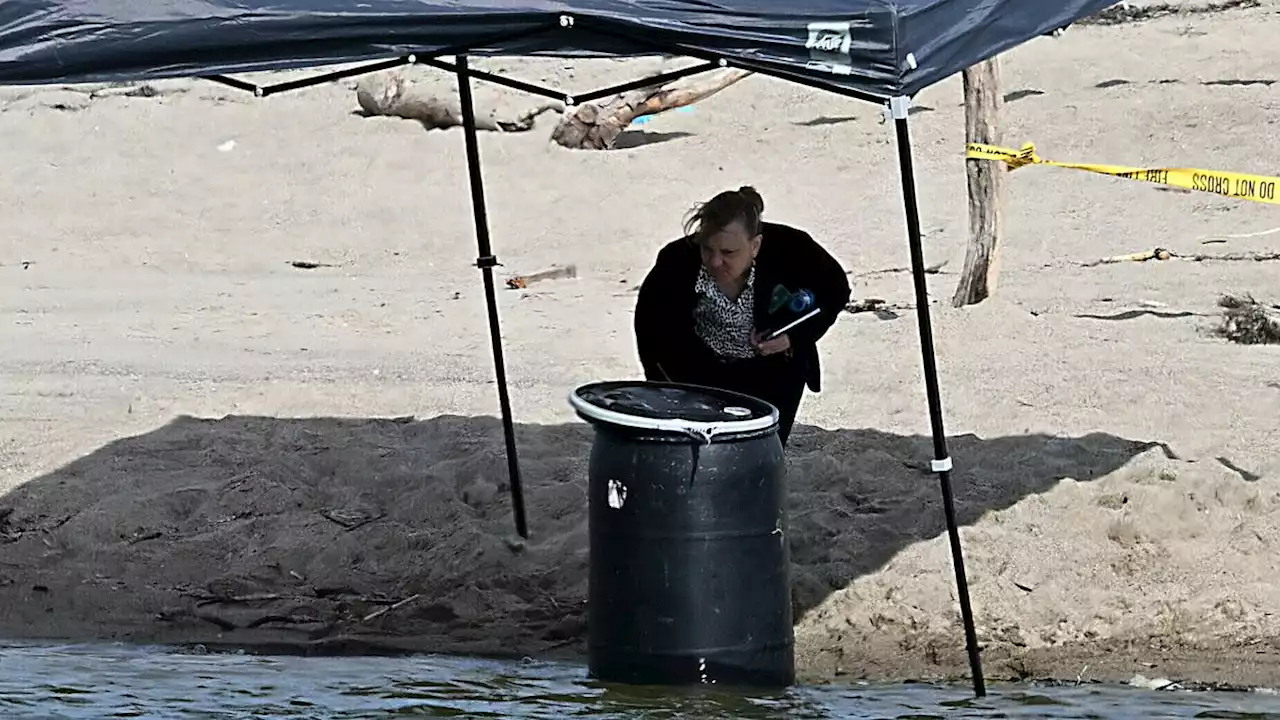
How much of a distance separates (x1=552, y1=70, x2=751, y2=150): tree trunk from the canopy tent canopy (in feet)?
33.8

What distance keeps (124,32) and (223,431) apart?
12.9 ft

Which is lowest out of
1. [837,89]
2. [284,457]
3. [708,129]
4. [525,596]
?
[525,596]

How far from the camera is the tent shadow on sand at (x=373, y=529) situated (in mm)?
6629

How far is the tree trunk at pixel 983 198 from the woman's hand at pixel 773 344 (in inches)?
197

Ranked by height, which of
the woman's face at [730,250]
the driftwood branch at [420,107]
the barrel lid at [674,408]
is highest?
the driftwood branch at [420,107]

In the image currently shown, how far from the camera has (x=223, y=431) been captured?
27.5 feet

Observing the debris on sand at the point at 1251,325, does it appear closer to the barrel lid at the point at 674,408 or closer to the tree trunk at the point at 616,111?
the barrel lid at the point at 674,408

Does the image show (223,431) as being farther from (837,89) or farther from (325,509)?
(837,89)

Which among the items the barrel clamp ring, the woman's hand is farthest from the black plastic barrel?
the woman's hand

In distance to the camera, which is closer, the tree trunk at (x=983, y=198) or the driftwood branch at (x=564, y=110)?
the tree trunk at (x=983, y=198)

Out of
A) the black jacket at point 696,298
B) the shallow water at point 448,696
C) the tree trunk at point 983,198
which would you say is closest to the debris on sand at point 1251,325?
the tree trunk at point 983,198

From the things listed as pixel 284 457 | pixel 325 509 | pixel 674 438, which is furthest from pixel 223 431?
pixel 674 438

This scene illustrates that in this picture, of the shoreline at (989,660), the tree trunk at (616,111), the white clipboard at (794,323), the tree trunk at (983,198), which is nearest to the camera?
the shoreline at (989,660)

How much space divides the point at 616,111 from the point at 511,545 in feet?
29.7
